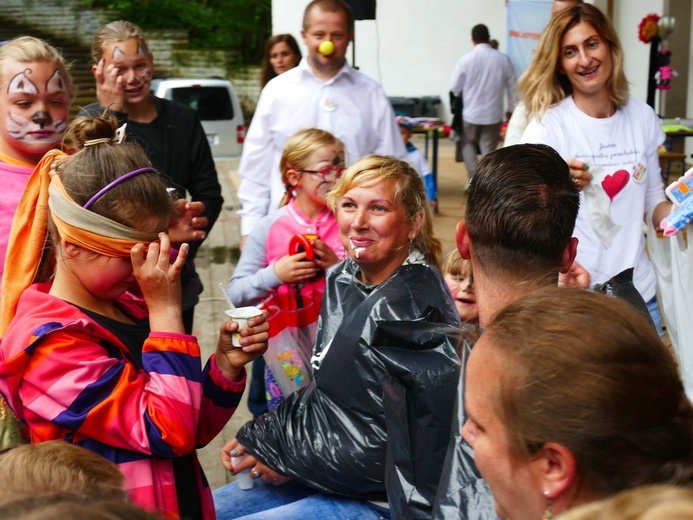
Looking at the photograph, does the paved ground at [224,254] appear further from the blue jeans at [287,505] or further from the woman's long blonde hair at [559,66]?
the woman's long blonde hair at [559,66]

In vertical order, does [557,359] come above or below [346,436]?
above

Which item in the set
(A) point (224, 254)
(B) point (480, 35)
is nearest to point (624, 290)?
(A) point (224, 254)

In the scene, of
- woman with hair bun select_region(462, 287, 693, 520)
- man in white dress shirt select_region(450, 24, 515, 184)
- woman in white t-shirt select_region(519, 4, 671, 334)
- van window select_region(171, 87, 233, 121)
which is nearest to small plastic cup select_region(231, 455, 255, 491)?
woman with hair bun select_region(462, 287, 693, 520)

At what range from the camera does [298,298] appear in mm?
3455

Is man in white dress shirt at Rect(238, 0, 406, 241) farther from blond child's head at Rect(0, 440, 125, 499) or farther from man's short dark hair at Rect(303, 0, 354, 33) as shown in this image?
blond child's head at Rect(0, 440, 125, 499)

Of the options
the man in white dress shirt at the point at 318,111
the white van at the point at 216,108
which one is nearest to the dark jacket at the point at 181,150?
the man in white dress shirt at the point at 318,111

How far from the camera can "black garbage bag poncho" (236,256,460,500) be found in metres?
2.37

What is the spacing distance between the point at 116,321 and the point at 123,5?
27490mm

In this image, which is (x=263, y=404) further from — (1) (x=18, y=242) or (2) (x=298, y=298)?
(1) (x=18, y=242)

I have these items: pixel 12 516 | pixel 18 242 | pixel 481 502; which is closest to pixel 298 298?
pixel 18 242

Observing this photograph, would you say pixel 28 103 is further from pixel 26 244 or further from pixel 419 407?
pixel 419 407

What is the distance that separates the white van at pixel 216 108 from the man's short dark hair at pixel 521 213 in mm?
13667

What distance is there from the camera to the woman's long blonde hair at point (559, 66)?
145 inches

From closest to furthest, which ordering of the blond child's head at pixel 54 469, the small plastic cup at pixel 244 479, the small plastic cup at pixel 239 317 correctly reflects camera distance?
the blond child's head at pixel 54 469 → the small plastic cup at pixel 239 317 → the small plastic cup at pixel 244 479
